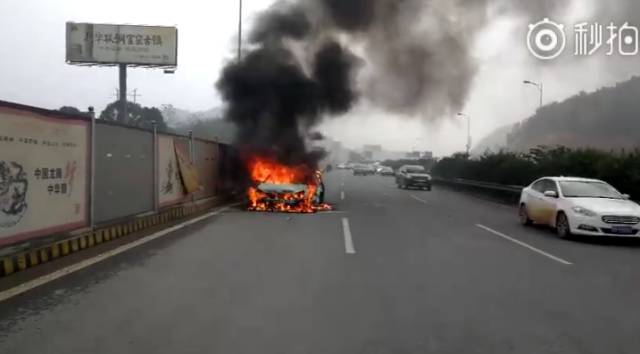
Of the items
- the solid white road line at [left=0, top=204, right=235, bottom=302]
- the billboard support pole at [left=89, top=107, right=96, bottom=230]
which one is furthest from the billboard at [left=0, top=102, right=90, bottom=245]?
the solid white road line at [left=0, top=204, right=235, bottom=302]

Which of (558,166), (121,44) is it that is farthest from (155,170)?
(121,44)

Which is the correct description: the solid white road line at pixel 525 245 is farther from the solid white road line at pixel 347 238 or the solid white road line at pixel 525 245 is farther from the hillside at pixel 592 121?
the hillside at pixel 592 121

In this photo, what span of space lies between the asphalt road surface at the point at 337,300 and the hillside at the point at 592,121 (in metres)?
56.4

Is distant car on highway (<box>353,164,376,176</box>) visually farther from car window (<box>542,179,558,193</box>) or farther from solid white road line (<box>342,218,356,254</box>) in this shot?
car window (<box>542,179,558,193</box>)

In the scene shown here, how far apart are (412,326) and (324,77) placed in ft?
65.0

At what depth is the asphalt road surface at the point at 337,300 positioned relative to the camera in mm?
4801

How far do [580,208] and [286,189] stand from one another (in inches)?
321

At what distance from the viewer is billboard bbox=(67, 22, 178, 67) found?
40.2 metres

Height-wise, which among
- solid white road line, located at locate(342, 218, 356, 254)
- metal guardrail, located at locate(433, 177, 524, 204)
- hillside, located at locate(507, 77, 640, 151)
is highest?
hillside, located at locate(507, 77, 640, 151)

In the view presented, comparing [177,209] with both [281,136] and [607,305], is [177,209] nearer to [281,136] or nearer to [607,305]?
[281,136]

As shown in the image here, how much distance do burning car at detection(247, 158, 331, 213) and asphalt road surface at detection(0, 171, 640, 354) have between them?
6.13 meters

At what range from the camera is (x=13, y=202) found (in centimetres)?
805

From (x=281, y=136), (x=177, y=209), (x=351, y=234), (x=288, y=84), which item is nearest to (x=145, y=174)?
(x=177, y=209)

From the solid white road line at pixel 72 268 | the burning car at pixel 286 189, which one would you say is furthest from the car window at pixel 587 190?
the solid white road line at pixel 72 268
